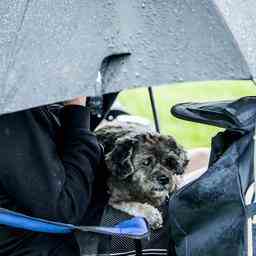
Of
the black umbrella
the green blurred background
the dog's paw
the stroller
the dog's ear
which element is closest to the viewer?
the black umbrella

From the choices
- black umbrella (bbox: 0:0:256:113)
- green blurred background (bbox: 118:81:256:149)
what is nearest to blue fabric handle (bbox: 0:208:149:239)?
black umbrella (bbox: 0:0:256:113)

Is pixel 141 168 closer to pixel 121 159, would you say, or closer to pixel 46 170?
pixel 121 159

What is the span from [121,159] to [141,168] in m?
0.07

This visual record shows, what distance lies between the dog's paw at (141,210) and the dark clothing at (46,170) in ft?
0.57

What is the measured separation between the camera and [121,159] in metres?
2.31

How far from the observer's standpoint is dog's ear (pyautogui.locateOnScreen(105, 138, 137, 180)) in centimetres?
231

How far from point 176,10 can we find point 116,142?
67cm

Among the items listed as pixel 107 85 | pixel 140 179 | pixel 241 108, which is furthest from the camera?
pixel 140 179

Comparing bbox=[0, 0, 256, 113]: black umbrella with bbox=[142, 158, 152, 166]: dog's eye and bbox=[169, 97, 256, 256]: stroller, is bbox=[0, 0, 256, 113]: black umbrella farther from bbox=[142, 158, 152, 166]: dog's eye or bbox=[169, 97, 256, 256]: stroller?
bbox=[142, 158, 152, 166]: dog's eye

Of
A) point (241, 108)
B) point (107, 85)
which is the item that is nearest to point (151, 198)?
point (241, 108)

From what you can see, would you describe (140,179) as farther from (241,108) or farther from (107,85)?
(107,85)

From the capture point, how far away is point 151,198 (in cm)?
240

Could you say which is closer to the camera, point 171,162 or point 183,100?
point 171,162

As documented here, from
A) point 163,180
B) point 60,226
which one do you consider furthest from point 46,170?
point 163,180
